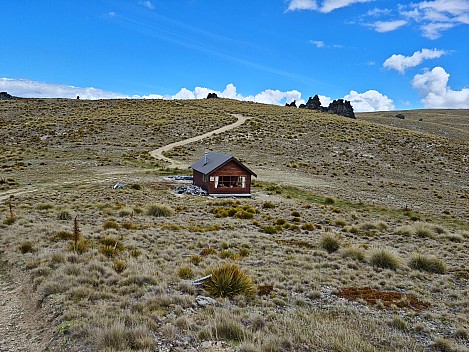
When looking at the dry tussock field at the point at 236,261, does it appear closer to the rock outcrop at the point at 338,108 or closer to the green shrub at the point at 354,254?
the green shrub at the point at 354,254

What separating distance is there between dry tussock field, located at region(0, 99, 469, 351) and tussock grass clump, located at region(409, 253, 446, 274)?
5 centimetres

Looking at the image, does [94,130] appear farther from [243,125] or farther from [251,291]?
[251,291]

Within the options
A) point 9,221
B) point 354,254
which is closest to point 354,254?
point 354,254

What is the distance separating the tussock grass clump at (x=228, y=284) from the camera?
360 inches

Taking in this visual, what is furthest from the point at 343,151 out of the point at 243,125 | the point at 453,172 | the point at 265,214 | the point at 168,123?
the point at 265,214

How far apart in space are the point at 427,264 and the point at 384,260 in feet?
5.48

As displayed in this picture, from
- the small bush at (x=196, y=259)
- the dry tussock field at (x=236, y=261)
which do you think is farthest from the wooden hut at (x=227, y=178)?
the small bush at (x=196, y=259)

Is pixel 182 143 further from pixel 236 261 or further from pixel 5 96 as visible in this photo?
pixel 5 96

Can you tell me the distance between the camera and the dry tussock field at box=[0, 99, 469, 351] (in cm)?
689

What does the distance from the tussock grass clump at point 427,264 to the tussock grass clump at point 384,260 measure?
0.74 metres

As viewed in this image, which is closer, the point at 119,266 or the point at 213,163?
the point at 119,266

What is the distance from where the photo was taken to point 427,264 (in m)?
13.6

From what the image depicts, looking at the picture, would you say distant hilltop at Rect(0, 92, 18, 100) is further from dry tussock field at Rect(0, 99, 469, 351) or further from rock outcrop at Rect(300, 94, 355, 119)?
rock outcrop at Rect(300, 94, 355, 119)

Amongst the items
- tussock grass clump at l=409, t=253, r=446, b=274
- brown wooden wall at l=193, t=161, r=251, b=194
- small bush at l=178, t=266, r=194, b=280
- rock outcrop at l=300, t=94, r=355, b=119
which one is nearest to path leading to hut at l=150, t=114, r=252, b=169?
brown wooden wall at l=193, t=161, r=251, b=194
